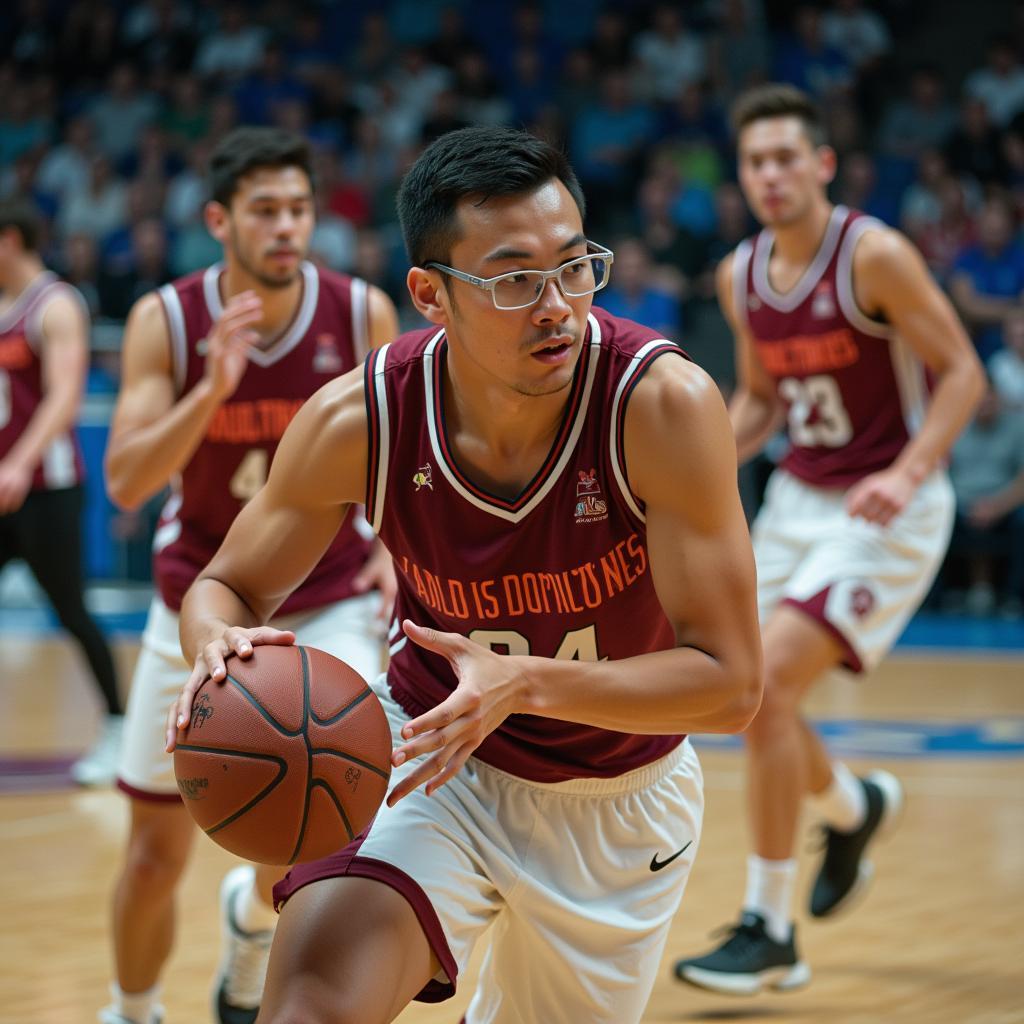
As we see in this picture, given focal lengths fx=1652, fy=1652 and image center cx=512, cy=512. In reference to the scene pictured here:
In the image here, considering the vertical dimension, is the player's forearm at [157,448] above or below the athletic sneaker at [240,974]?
above

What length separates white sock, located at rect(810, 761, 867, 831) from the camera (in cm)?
494

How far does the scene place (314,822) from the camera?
247 cm

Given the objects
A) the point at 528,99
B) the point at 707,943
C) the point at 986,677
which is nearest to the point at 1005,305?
the point at 986,677

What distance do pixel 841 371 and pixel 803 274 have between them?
1.07 feet

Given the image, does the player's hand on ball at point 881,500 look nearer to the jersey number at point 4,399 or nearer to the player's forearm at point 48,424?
the player's forearm at point 48,424

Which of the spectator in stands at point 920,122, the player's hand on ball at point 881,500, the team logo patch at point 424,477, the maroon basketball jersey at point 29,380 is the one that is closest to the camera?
the team logo patch at point 424,477

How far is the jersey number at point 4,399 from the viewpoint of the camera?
7.20 m

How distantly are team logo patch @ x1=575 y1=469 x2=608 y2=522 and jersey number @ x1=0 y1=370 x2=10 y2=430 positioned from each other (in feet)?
16.6

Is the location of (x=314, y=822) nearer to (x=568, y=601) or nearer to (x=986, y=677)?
(x=568, y=601)

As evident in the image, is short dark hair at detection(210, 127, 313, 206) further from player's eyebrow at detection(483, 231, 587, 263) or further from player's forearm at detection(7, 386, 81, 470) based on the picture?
player's forearm at detection(7, 386, 81, 470)

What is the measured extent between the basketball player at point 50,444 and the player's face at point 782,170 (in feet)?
10.5

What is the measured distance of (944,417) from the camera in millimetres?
4695

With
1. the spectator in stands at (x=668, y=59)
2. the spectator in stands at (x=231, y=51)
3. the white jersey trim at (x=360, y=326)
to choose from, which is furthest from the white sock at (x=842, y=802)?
the spectator in stands at (x=231, y=51)

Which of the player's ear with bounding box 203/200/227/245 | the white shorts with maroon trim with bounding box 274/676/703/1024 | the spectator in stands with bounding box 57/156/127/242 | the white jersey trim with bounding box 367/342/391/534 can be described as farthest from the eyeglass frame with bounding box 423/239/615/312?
the spectator in stands with bounding box 57/156/127/242
